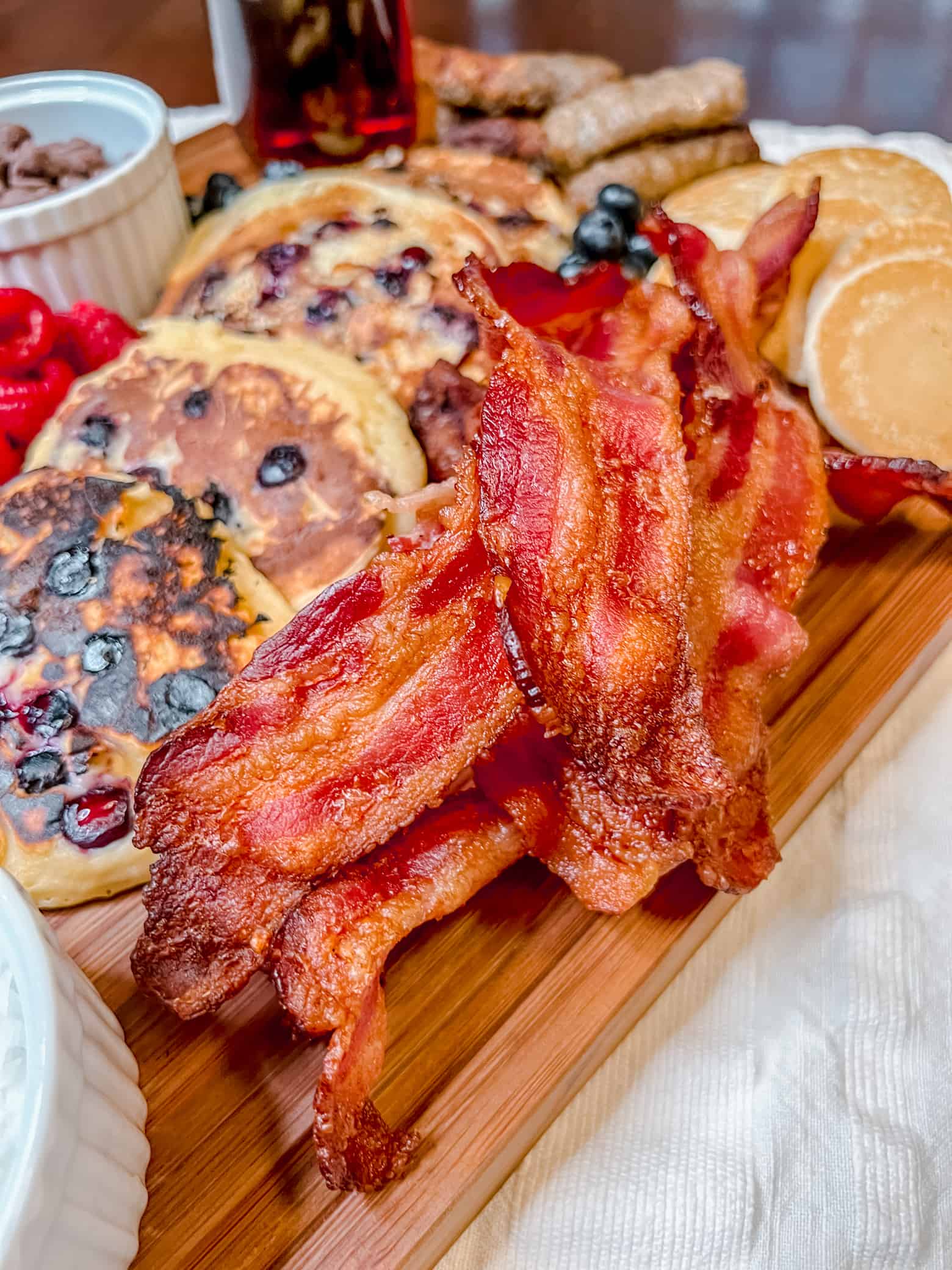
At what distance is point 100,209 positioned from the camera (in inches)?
65.7

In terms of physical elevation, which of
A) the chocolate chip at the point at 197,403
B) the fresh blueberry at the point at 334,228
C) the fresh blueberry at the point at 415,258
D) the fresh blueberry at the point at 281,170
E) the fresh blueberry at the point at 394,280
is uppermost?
the fresh blueberry at the point at 281,170

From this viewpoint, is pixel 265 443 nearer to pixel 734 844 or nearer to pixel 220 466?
pixel 220 466

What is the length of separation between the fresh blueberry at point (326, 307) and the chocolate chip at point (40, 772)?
0.79m

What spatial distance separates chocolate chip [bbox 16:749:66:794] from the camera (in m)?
1.13

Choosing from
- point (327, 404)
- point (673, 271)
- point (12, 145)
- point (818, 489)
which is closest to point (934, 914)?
point (818, 489)

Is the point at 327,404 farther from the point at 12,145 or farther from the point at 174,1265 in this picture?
the point at 174,1265

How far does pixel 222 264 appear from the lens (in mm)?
1714

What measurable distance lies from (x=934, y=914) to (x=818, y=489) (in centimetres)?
49

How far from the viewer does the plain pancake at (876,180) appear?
154 centimetres

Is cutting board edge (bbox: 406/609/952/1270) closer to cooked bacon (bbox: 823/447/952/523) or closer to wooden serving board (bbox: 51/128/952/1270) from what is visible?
wooden serving board (bbox: 51/128/952/1270)

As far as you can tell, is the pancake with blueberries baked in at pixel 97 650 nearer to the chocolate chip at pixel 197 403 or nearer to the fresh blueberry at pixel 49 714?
the fresh blueberry at pixel 49 714

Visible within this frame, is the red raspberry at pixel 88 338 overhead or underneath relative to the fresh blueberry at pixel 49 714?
overhead

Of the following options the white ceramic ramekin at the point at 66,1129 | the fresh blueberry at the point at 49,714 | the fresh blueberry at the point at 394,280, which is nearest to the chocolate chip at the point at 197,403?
the fresh blueberry at the point at 394,280

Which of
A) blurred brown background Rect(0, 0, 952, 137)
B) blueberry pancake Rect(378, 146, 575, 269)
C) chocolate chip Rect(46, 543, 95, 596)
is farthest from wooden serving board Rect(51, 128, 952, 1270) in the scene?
blurred brown background Rect(0, 0, 952, 137)
